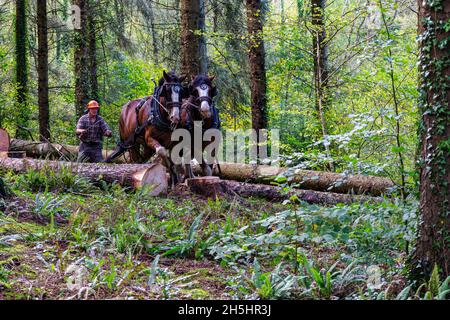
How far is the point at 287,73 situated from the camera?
1656cm

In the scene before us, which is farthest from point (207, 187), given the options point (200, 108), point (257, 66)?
point (257, 66)

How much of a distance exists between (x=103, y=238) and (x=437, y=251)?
3.44 meters

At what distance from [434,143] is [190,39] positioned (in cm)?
937

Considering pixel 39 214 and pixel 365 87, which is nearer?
pixel 39 214

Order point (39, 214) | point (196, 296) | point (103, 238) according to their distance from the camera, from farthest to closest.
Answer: point (39, 214), point (103, 238), point (196, 296)

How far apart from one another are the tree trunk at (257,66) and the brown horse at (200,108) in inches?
145

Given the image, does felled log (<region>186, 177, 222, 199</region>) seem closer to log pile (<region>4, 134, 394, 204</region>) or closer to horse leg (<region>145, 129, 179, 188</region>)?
log pile (<region>4, 134, 394, 204</region>)

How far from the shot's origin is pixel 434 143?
155 inches

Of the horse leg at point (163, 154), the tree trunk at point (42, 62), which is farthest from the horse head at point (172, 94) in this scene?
the tree trunk at point (42, 62)

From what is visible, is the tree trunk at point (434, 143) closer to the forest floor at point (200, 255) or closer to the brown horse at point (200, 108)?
the forest floor at point (200, 255)

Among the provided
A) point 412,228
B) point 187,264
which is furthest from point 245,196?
point 412,228

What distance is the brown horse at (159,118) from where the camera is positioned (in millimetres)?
10703

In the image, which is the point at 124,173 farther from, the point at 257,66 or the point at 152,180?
the point at 257,66

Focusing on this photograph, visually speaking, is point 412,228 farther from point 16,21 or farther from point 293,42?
point 16,21
